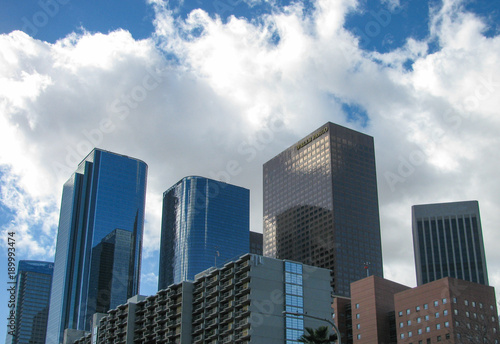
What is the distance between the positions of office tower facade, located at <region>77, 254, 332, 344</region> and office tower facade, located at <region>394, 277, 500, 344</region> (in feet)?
91.6

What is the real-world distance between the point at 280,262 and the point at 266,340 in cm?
1882

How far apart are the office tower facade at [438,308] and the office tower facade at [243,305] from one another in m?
27.9

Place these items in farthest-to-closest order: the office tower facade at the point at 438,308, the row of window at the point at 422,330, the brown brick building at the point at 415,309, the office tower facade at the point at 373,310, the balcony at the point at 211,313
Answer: the office tower facade at the point at 373,310 < the brown brick building at the point at 415,309 < the office tower facade at the point at 438,308 < the row of window at the point at 422,330 < the balcony at the point at 211,313

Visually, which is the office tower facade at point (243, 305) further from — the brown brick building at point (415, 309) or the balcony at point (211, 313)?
the brown brick building at point (415, 309)

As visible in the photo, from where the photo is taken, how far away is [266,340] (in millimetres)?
136625

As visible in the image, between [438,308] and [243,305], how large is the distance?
52.7 meters

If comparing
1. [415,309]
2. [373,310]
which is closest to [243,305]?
[415,309]

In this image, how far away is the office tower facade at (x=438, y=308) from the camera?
518ft

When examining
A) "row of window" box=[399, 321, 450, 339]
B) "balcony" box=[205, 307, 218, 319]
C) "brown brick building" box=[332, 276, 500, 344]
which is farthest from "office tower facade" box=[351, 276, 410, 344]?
"balcony" box=[205, 307, 218, 319]

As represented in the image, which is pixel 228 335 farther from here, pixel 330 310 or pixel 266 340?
pixel 330 310

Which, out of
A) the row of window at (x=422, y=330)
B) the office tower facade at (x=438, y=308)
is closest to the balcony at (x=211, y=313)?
the office tower facade at (x=438, y=308)

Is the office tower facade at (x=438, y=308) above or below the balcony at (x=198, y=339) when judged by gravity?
above

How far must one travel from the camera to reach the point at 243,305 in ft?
457

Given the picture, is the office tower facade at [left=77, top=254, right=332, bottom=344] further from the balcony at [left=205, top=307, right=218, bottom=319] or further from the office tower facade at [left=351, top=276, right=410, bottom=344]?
the office tower facade at [left=351, top=276, right=410, bottom=344]
